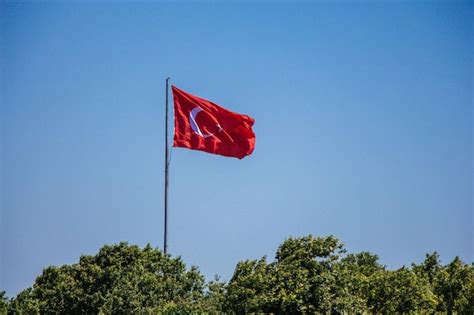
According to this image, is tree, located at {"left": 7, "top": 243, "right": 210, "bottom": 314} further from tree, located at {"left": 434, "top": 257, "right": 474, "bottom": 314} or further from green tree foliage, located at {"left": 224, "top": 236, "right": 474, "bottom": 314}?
tree, located at {"left": 434, "top": 257, "right": 474, "bottom": 314}

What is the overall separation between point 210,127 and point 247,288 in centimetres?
629

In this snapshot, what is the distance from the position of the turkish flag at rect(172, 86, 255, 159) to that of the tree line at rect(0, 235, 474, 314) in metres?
4.11

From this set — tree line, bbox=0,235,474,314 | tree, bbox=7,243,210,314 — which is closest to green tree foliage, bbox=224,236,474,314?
tree line, bbox=0,235,474,314

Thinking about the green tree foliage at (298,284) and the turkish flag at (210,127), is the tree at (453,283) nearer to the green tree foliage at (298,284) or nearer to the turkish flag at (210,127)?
the green tree foliage at (298,284)

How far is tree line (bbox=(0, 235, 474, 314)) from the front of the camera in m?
30.6

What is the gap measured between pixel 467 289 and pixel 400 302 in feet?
15.6

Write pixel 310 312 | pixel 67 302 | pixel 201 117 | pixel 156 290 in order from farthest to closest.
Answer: pixel 67 302
pixel 156 290
pixel 201 117
pixel 310 312

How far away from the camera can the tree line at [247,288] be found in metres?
30.6

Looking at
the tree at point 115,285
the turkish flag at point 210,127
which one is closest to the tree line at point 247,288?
the tree at point 115,285

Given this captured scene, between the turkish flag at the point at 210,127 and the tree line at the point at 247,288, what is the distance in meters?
4.11

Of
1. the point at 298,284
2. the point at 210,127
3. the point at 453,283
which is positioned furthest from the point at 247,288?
the point at 453,283

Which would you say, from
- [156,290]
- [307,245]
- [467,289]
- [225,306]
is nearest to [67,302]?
[156,290]

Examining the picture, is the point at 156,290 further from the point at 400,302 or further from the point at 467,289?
the point at 467,289

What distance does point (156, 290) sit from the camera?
35.8 m
